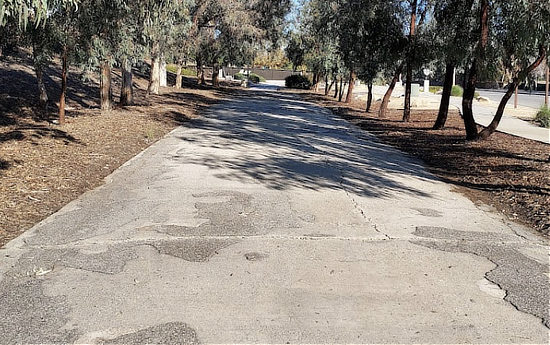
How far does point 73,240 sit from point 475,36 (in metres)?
13.0

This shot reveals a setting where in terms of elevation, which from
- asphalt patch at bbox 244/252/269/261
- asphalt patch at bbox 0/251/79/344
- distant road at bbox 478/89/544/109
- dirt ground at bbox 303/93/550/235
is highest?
distant road at bbox 478/89/544/109

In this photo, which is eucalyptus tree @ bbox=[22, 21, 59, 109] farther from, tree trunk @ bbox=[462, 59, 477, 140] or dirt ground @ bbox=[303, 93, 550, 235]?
tree trunk @ bbox=[462, 59, 477, 140]

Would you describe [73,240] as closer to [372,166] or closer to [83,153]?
[83,153]

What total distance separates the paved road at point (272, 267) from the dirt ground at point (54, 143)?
1.65 feet

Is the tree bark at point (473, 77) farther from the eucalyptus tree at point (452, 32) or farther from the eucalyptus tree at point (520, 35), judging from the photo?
the eucalyptus tree at point (452, 32)

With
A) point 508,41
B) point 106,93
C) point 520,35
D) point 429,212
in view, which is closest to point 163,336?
point 429,212

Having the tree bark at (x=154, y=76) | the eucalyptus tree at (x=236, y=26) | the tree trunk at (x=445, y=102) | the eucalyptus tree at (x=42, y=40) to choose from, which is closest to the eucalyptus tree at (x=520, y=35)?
the tree trunk at (x=445, y=102)

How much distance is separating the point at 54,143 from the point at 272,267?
8564 millimetres

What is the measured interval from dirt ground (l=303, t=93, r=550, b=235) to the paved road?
0.57 metres

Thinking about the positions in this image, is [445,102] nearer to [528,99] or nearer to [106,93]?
[106,93]

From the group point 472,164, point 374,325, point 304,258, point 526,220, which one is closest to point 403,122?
point 472,164

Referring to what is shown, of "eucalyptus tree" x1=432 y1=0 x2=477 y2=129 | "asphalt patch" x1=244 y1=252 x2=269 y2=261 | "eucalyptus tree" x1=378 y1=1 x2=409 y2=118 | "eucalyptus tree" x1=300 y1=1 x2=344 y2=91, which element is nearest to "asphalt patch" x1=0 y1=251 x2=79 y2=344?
"asphalt patch" x1=244 y1=252 x2=269 y2=261

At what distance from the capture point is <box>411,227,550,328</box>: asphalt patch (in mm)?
4602

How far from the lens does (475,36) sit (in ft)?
51.5
